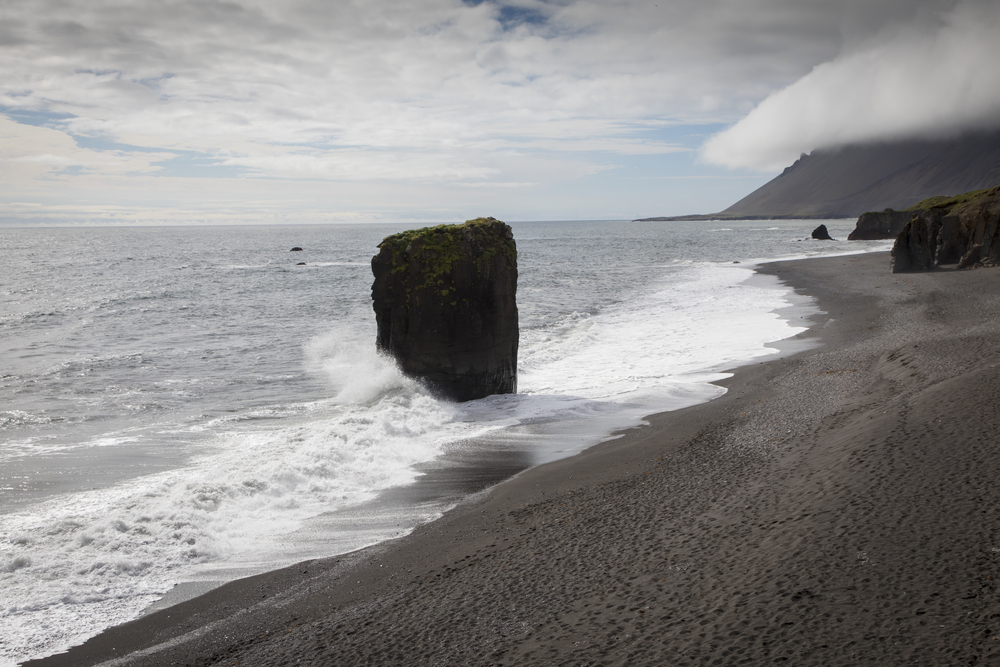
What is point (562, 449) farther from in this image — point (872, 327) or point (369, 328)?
point (369, 328)

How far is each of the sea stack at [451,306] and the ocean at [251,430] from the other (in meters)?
0.54

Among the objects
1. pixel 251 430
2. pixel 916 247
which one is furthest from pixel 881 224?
pixel 251 430

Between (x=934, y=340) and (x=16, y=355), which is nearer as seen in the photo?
(x=934, y=340)

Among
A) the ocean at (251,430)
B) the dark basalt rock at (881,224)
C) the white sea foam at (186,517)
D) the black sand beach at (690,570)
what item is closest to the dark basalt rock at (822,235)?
the dark basalt rock at (881,224)

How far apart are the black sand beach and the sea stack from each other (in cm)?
530

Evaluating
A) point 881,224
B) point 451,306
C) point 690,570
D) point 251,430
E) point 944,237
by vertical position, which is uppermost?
point 881,224

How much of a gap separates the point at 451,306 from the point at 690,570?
939 centimetres

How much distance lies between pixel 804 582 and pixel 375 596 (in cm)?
341

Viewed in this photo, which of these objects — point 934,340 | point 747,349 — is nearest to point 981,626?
point 934,340

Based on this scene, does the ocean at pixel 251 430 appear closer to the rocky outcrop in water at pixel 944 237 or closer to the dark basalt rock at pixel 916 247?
the dark basalt rock at pixel 916 247

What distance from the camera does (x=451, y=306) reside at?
1360cm

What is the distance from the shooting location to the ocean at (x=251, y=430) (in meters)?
6.56

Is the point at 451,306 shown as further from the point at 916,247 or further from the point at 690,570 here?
the point at 916,247

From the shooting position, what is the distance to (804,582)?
4359mm
